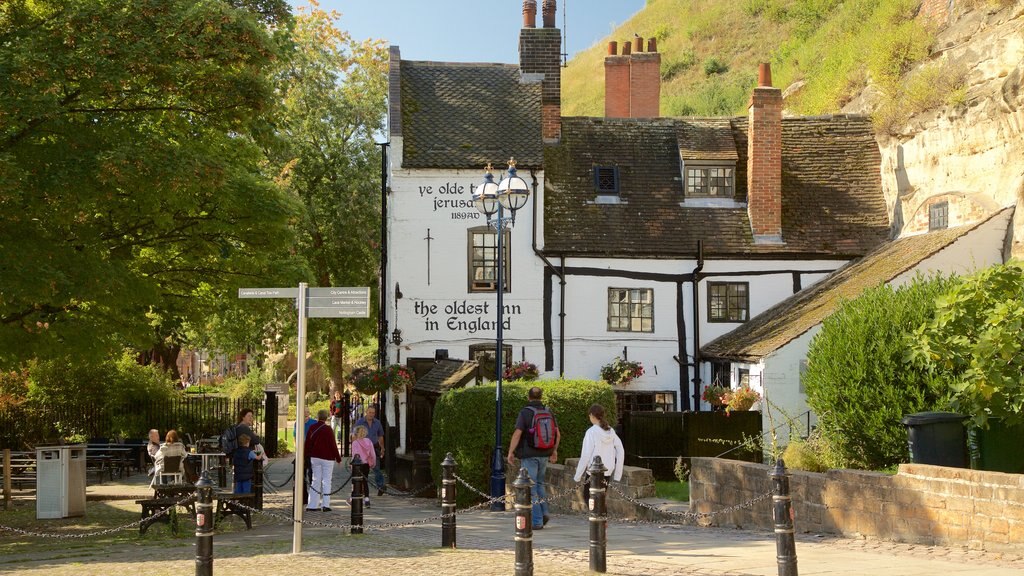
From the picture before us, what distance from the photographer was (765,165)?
28.5 metres

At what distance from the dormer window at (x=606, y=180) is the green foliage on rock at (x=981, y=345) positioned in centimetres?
1477

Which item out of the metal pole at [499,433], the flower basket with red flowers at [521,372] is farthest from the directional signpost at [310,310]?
the flower basket with red flowers at [521,372]

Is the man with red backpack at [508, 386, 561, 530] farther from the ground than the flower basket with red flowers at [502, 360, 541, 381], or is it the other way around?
the flower basket with red flowers at [502, 360, 541, 381]

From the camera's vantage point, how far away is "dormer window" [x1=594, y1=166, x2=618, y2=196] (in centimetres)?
2923

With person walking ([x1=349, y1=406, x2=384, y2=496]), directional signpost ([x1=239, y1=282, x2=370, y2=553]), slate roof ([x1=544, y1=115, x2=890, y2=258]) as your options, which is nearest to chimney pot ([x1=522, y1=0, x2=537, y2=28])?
slate roof ([x1=544, y1=115, x2=890, y2=258])

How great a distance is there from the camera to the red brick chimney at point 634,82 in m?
33.6

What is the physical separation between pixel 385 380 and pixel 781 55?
34.0 metres

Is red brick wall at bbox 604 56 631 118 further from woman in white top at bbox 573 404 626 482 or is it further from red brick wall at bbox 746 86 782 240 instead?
woman in white top at bbox 573 404 626 482

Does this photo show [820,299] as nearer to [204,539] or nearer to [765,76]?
[765,76]

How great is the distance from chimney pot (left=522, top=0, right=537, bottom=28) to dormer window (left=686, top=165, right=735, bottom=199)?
5730 mm

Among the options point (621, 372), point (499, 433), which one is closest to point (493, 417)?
point (499, 433)

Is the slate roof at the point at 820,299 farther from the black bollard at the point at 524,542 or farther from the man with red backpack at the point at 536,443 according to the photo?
the black bollard at the point at 524,542

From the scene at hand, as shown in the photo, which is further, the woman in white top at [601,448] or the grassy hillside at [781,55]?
the grassy hillside at [781,55]

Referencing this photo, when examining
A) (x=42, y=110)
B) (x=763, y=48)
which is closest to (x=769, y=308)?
(x=42, y=110)
